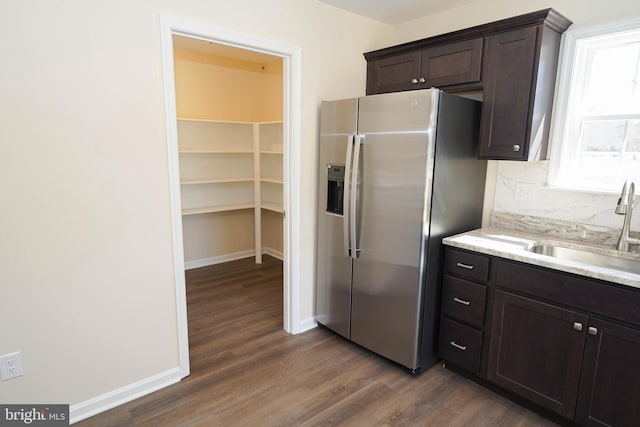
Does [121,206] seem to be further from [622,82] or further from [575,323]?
[622,82]

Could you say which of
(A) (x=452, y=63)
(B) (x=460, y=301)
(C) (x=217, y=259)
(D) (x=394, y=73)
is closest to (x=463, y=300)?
(B) (x=460, y=301)

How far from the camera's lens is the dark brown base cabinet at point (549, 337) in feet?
5.71

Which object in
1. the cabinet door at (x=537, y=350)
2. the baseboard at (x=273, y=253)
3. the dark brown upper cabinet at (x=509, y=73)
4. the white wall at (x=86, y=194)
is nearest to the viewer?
the white wall at (x=86, y=194)

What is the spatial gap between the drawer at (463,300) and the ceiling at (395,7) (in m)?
2.04

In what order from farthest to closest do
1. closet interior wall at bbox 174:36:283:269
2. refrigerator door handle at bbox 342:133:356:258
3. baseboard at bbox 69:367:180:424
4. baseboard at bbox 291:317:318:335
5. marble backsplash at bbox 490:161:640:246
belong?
closet interior wall at bbox 174:36:283:269 < baseboard at bbox 291:317:318:335 < refrigerator door handle at bbox 342:133:356:258 < marble backsplash at bbox 490:161:640:246 < baseboard at bbox 69:367:180:424

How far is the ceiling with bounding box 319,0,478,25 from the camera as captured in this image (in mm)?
2717

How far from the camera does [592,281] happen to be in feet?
5.87

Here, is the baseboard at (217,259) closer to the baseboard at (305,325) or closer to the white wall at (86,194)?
the baseboard at (305,325)

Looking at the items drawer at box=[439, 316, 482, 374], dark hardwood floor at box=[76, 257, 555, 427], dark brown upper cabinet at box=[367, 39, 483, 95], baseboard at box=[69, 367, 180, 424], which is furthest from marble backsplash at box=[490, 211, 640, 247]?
baseboard at box=[69, 367, 180, 424]

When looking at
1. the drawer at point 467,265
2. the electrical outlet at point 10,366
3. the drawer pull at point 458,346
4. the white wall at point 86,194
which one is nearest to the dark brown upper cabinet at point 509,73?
the drawer at point 467,265

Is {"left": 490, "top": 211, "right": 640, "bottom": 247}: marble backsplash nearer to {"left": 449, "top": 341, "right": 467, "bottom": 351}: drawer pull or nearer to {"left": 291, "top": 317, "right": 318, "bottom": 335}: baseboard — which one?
{"left": 449, "top": 341, "right": 467, "bottom": 351}: drawer pull

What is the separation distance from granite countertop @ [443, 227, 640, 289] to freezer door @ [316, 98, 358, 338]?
80 centimetres

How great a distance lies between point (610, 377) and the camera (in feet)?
5.84

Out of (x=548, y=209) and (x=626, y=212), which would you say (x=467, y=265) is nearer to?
(x=548, y=209)
